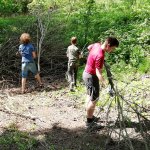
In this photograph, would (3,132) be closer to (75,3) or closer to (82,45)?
(82,45)

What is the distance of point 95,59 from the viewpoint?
22.0ft

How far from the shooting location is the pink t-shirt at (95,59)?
260 inches

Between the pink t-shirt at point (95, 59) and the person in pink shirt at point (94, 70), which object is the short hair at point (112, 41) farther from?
the pink t-shirt at point (95, 59)

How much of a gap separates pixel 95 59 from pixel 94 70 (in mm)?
338

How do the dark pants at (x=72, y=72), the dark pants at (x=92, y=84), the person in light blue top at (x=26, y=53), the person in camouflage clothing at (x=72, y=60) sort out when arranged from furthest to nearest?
the dark pants at (x=72, y=72) < the person in camouflage clothing at (x=72, y=60) < the person in light blue top at (x=26, y=53) < the dark pants at (x=92, y=84)

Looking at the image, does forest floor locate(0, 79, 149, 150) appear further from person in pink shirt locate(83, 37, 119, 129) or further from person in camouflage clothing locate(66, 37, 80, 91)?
person in pink shirt locate(83, 37, 119, 129)

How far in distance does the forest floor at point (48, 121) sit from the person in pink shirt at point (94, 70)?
14.0 inches

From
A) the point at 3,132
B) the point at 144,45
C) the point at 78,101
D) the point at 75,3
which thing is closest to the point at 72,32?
the point at 75,3

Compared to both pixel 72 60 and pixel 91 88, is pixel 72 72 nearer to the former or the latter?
pixel 72 60

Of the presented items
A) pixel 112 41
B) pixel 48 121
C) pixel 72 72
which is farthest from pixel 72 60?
pixel 112 41

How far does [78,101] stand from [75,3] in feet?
24.1

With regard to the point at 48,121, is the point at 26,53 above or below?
above

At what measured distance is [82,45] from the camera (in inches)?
521

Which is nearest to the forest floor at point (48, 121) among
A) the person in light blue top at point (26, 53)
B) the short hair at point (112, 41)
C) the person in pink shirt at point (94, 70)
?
the person in pink shirt at point (94, 70)
